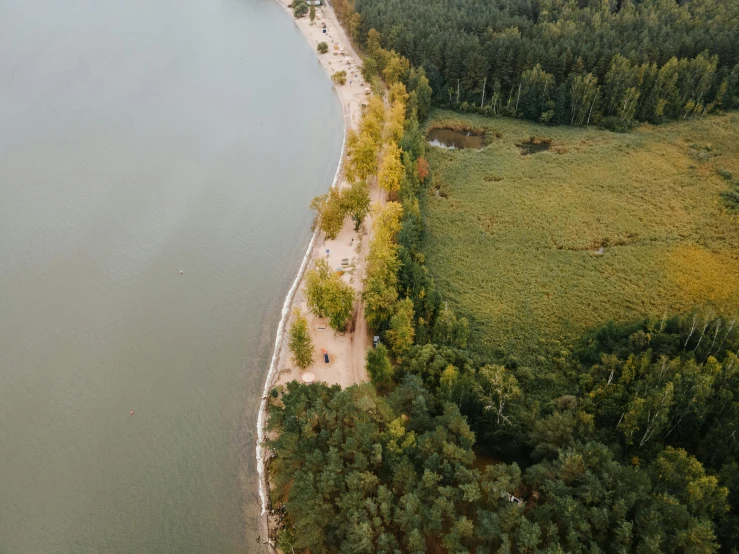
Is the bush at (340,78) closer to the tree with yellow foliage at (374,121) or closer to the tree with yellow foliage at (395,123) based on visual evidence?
the tree with yellow foliage at (374,121)

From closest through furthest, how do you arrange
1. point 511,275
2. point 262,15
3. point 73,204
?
1. point 511,275
2. point 73,204
3. point 262,15

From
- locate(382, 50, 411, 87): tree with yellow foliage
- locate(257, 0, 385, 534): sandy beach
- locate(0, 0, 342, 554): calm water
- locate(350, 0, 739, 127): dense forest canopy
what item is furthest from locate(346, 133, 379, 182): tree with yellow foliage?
locate(350, 0, 739, 127): dense forest canopy

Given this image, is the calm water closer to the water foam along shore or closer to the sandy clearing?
the water foam along shore

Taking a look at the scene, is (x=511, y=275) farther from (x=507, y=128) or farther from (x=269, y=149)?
(x=269, y=149)

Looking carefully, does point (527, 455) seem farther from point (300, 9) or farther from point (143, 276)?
point (300, 9)

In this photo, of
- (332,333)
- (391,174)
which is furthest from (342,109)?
(332,333)

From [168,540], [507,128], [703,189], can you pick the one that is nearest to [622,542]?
[168,540]

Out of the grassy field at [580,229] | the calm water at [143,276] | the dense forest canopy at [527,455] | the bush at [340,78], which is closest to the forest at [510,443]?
the dense forest canopy at [527,455]
